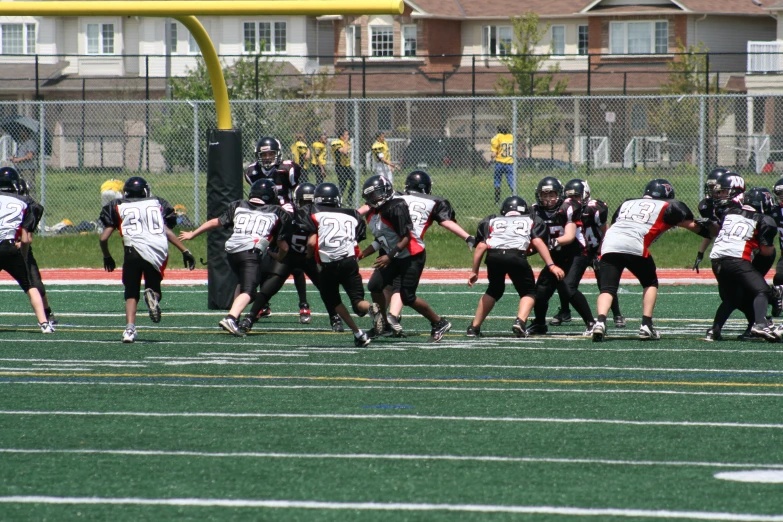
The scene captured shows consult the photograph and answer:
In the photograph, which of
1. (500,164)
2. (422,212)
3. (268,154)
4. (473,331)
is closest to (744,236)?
(473,331)

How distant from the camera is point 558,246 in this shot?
11.6 metres

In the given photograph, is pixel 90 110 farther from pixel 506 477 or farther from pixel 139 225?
pixel 506 477

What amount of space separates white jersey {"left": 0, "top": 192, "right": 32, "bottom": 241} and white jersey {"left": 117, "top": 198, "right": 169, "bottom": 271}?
3.44 ft

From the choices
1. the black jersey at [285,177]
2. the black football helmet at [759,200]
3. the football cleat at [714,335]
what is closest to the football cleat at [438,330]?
the football cleat at [714,335]

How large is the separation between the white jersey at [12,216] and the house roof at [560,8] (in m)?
34.7

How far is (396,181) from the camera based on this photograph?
85.9ft

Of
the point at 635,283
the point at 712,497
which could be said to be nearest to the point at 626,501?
the point at 712,497

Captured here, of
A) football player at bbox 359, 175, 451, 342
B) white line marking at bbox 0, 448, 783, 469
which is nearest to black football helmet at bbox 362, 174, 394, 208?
football player at bbox 359, 175, 451, 342

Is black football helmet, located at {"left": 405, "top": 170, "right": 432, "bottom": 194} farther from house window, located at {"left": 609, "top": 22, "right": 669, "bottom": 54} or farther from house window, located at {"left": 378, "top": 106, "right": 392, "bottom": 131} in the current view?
house window, located at {"left": 609, "top": 22, "right": 669, "bottom": 54}

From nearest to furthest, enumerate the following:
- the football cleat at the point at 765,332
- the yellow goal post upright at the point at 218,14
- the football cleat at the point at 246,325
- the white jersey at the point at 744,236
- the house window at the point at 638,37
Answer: the football cleat at the point at 765,332
the white jersey at the point at 744,236
the yellow goal post upright at the point at 218,14
the football cleat at the point at 246,325
the house window at the point at 638,37

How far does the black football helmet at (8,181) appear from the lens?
11914mm

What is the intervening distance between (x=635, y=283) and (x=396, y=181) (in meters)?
10.4

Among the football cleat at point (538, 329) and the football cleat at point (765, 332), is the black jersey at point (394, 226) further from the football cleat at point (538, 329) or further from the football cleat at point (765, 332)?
the football cleat at point (765, 332)

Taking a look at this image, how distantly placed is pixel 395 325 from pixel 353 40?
1463 inches
